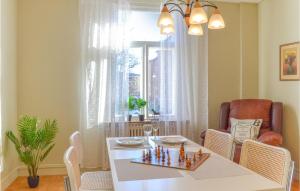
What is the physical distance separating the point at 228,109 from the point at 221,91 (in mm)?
436

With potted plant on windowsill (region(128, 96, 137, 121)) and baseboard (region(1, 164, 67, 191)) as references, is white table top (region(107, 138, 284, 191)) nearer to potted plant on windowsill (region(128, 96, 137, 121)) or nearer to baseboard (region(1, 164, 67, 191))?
potted plant on windowsill (region(128, 96, 137, 121))

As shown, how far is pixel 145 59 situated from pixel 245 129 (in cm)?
177

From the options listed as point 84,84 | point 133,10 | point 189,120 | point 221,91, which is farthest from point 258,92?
point 84,84

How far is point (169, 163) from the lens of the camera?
1.74 metres

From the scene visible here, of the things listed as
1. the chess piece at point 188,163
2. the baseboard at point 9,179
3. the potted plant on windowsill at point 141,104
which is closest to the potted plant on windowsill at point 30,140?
the baseboard at point 9,179

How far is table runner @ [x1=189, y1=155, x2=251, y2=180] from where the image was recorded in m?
1.52

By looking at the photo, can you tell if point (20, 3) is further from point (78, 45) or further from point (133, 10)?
point (133, 10)

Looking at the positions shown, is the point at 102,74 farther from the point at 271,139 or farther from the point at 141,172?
the point at 141,172

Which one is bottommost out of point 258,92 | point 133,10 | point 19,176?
point 19,176

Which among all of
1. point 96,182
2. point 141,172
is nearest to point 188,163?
point 141,172

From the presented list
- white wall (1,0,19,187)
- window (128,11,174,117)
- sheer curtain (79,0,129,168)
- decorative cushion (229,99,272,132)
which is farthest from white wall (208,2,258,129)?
white wall (1,0,19,187)

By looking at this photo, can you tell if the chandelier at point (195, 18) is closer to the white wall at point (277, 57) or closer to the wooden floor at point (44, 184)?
the white wall at point (277, 57)

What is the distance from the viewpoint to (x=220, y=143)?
2.30 metres

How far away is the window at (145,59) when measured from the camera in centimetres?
413
